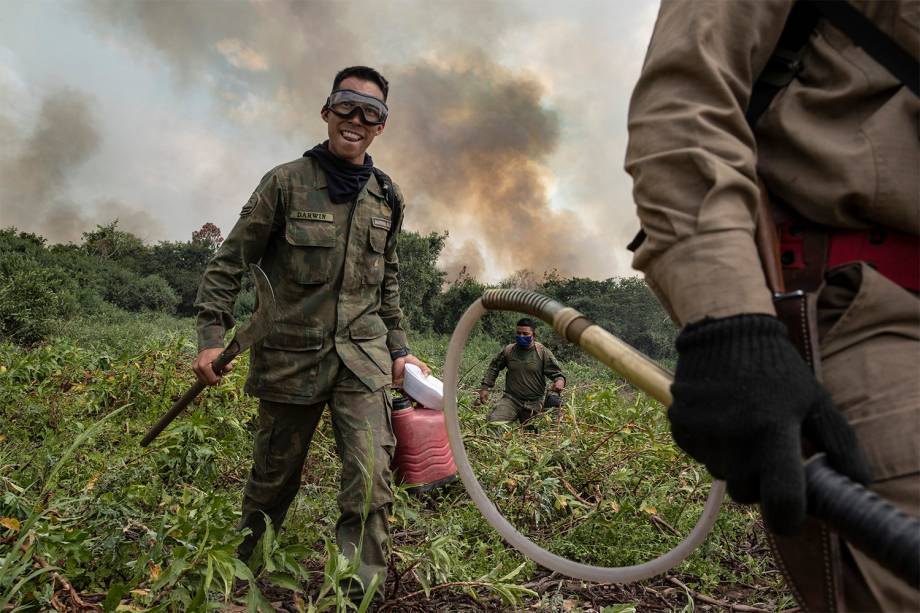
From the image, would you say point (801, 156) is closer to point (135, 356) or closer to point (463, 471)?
point (463, 471)

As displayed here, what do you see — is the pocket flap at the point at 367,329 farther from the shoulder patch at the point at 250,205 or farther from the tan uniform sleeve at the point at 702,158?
the tan uniform sleeve at the point at 702,158

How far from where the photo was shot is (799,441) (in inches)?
36.7

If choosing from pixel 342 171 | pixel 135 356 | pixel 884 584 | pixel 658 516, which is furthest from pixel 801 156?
pixel 135 356

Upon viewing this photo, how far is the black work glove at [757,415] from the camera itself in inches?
36.3

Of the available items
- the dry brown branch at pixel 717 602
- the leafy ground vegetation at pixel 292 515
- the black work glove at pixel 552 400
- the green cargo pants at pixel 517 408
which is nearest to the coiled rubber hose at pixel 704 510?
the leafy ground vegetation at pixel 292 515

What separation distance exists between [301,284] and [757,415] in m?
2.58

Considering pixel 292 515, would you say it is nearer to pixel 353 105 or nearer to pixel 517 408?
pixel 353 105

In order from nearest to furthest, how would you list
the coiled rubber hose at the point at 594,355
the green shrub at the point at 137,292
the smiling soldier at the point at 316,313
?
the coiled rubber hose at the point at 594,355
the smiling soldier at the point at 316,313
the green shrub at the point at 137,292

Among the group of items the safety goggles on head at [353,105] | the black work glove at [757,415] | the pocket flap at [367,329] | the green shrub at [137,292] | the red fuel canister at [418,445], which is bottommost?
the black work glove at [757,415]

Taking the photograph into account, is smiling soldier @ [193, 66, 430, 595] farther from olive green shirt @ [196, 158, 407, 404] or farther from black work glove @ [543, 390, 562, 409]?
black work glove @ [543, 390, 562, 409]

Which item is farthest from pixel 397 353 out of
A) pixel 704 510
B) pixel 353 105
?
pixel 704 510

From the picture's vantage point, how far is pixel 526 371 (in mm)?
8688

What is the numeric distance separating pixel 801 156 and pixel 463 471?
3.87 ft

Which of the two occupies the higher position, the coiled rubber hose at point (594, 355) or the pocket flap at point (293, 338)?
the pocket flap at point (293, 338)
